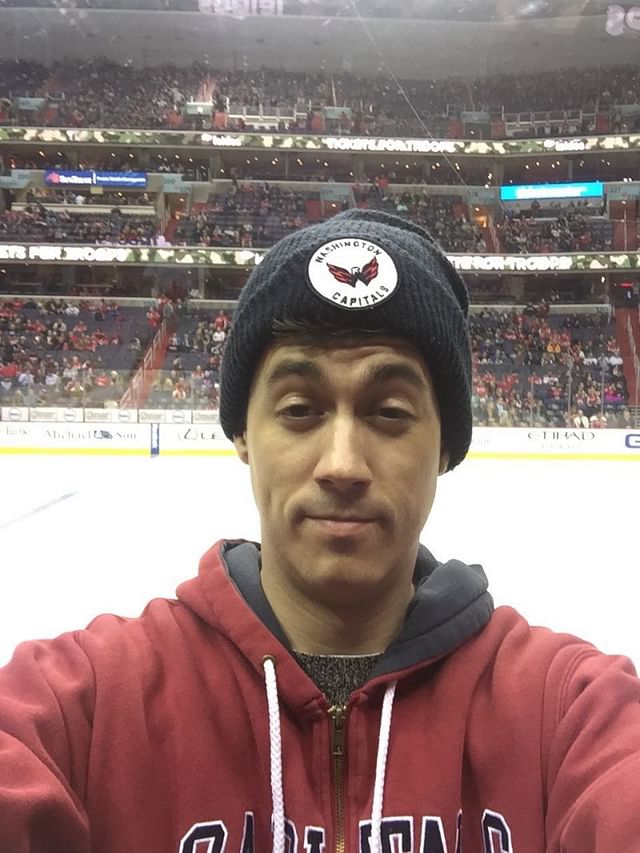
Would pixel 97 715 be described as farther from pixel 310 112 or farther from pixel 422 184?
pixel 310 112

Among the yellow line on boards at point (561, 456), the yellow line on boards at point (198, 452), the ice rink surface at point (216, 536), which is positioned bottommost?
the ice rink surface at point (216, 536)

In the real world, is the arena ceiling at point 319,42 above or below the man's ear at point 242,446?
above

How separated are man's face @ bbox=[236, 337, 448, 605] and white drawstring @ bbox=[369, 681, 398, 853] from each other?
0.12m

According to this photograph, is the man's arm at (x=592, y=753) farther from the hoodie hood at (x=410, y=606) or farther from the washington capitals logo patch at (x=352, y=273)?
the washington capitals logo patch at (x=352, y=273)

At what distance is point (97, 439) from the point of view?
5922mm

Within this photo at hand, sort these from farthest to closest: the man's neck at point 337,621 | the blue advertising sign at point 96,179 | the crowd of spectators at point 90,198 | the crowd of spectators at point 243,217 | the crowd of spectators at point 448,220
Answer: the blue advertising sign at point 96,179
the crowd of spectators at point 90,198
the crowd of spectators at point 243,217
the crowd of spectators at point 448,220
the man's neck at point 337,621

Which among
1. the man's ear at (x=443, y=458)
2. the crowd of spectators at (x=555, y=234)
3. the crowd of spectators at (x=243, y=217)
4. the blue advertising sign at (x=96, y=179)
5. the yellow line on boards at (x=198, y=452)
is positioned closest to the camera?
the man's ear at (x=443, y=458)

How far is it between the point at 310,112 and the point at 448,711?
8.49 meters

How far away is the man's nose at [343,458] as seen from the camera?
28.3 inches

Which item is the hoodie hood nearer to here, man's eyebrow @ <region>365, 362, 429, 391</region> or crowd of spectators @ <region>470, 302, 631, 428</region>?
man's eyebrow @ <region>365, 362, 429, 391</region>

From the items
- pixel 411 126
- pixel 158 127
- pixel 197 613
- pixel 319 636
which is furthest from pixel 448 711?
pixel 158 127

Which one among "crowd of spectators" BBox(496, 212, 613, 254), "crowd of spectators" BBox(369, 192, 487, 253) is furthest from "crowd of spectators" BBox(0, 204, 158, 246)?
"crowd of spectators" BBox(496, 212, 613, 254)

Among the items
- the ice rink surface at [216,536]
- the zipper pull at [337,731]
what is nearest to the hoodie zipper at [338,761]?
the zipper pull at [337,731]

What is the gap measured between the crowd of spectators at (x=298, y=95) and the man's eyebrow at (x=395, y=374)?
757cm
